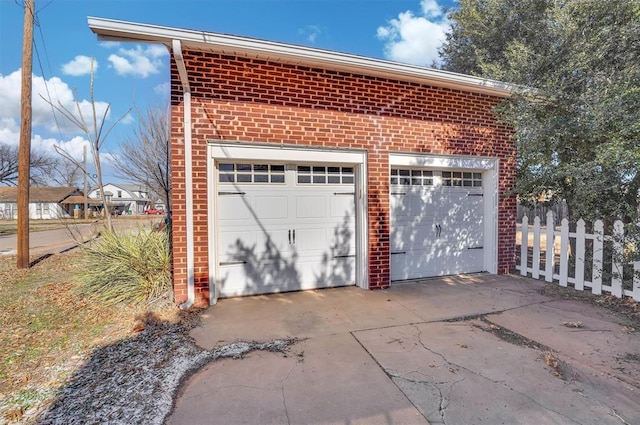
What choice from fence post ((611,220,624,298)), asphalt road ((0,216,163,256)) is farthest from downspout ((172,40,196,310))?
fence post ((611,220,624,298))

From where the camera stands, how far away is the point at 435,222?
6.05m

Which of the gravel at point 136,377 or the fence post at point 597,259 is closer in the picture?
the gravel at point 136,377

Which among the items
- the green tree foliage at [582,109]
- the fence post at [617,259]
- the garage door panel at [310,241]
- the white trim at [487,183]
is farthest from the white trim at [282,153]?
the fence post at [617,259]

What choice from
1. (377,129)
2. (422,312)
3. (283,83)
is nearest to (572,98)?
(377,129)

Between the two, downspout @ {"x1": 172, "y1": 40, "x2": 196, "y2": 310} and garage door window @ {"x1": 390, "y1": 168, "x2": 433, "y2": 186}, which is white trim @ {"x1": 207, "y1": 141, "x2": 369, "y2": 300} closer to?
downspout @ {"x1": 172, "y1": 40, "x2": 196, "y2": 310}

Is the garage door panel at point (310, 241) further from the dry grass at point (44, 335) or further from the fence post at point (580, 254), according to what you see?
the fence post at point (580, 254)

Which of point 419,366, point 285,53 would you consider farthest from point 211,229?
point 419,366

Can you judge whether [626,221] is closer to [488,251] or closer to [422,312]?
[488,251]

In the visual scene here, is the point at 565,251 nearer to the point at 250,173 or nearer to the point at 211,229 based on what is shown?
the point at 250,173

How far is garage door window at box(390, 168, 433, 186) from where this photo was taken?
582 cm

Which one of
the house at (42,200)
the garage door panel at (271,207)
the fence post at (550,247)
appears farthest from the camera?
the house at (42,200)

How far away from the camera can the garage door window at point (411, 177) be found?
5816 mm

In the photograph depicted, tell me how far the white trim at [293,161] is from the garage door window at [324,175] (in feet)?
0.57

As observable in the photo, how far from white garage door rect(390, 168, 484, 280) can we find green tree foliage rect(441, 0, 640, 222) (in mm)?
1016
